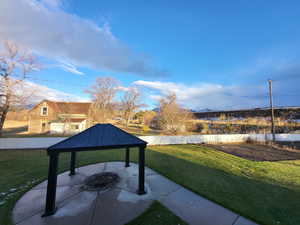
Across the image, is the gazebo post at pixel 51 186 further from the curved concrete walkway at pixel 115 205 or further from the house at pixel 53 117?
the house at pixel 53 117

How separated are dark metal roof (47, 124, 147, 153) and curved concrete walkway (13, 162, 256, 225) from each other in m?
1.36

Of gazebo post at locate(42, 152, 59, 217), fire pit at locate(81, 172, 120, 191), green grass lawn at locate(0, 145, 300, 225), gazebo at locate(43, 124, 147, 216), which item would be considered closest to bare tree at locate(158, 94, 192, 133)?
green grass lawn at locate(0, 145, 300, 225)

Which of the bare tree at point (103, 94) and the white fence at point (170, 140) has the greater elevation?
the bare tree at point (103, 94)

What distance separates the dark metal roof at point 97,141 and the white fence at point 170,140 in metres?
7.53

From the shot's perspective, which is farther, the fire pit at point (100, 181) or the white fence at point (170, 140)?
the white fence at point (170, 140)

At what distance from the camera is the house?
59.1 feet

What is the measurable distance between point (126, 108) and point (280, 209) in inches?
1222

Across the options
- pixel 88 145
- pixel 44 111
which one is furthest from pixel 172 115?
pixel 44 111

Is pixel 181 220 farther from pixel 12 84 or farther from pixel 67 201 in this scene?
pixel 12 84

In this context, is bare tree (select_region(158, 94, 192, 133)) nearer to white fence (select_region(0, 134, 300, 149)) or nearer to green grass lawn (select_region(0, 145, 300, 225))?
white fence (select_region(0, 134, 300, 149))

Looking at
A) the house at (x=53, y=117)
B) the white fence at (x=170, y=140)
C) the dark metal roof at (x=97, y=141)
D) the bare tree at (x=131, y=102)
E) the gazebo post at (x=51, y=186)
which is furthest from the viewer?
the bare tree at (x=131, y=102)

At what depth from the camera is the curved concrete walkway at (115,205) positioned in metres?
2.46

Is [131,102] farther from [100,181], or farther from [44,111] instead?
[100,181]

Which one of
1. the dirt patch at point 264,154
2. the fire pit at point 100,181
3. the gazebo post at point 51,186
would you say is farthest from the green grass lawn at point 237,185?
the dirt patch at point 264,154
